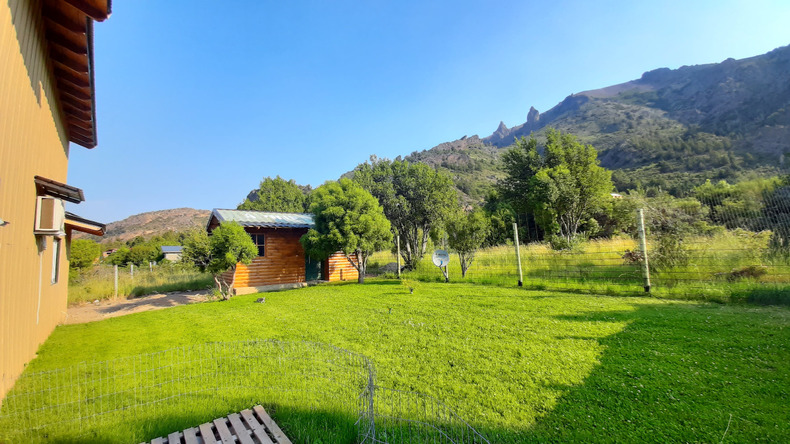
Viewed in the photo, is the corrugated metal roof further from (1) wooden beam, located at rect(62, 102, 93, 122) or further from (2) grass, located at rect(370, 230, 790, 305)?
(2) grass, located at rect(370, 230, 790, 305)

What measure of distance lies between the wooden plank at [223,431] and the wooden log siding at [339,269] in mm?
13214

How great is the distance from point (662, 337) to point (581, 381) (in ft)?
7.72

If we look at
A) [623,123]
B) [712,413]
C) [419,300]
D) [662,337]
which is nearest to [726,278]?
[662,337]

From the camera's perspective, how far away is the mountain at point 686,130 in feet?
92.2

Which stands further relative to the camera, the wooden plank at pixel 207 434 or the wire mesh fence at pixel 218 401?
the wire mesh fence at pixel 218 401

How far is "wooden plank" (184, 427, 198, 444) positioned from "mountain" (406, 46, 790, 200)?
669 inches

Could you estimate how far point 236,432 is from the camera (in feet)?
8.50

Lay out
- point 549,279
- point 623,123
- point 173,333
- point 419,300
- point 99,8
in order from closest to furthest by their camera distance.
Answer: point 99,8, point 173,333, point 419,300, point 549,279, point 623,123

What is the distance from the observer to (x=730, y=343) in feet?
13.3

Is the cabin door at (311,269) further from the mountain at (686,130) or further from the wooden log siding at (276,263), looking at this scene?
the mountain at (686,130)

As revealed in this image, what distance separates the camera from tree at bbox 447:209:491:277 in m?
12.1

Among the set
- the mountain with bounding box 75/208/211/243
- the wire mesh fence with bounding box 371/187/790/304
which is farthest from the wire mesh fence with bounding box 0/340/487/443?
the mountain with bounding box 75/208/211/243

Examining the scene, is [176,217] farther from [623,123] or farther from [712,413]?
[623,123]

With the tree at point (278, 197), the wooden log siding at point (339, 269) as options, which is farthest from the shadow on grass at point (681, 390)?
the tree at point (278, 197)
